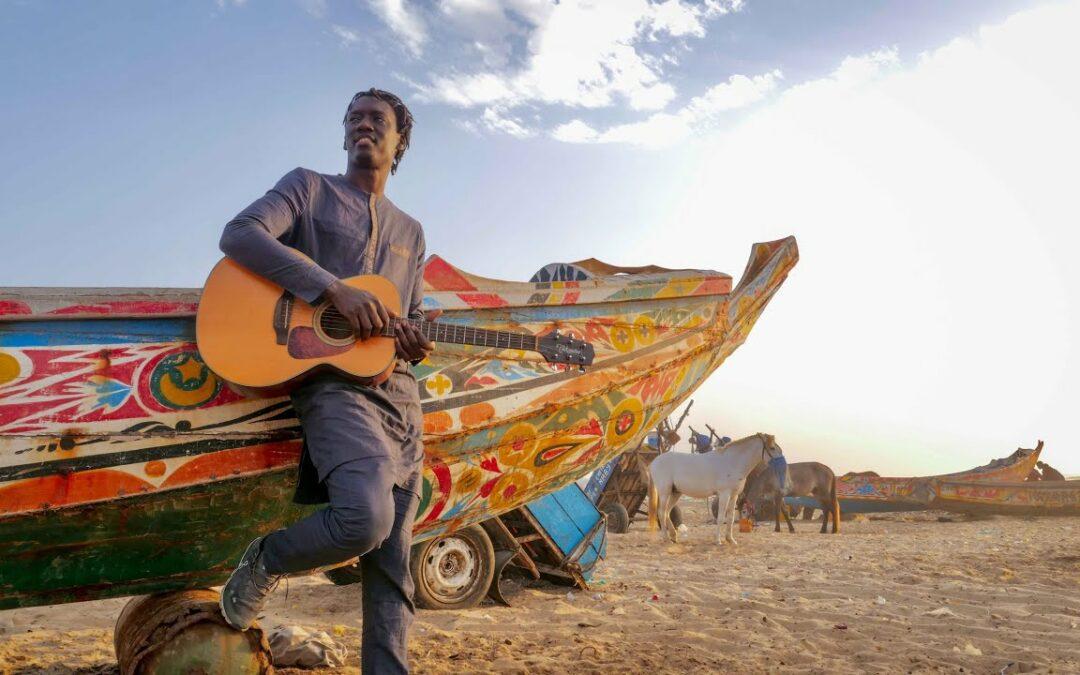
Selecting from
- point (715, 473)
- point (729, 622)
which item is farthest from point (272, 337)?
point (715, 473)

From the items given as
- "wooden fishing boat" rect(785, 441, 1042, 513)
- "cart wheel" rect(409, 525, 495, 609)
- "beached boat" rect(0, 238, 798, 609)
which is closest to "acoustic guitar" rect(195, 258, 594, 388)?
"beached boat" rect(0, 238, 798, 609)

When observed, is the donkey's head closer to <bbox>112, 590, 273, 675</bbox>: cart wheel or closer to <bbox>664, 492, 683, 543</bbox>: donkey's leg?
<bbox>664, 492, 683, 543</bbox>: donkey's leg

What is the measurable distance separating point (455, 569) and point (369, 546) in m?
3.60

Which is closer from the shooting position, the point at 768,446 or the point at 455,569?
the point at 455,569

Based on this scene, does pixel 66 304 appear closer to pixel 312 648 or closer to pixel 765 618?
pixel 312 648

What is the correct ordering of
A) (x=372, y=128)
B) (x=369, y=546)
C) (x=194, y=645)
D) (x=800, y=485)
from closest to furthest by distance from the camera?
(x=369, y=546) → (x=194, y=645) → (x=372, y=128) → (x=800, y=485)

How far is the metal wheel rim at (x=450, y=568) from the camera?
5574 mm

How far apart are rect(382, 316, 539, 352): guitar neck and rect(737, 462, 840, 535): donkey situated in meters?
15.3

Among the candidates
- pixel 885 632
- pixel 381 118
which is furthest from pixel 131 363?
pixel 885 632

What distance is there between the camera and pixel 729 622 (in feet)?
16.3

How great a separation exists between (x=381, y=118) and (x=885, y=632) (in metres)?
4.55

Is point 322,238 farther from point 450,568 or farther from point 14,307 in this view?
point 450,568

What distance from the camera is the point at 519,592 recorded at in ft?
21.3

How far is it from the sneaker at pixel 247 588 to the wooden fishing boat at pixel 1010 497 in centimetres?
2021
